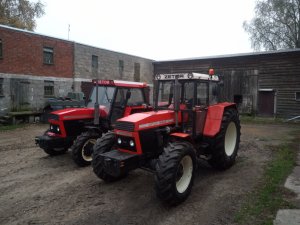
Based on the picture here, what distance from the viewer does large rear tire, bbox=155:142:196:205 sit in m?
4.28

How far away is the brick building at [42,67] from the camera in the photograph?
1620cm

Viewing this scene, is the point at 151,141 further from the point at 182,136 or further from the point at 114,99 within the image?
the point at 114,99

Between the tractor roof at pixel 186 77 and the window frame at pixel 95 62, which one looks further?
the window frame at pixel 95 62

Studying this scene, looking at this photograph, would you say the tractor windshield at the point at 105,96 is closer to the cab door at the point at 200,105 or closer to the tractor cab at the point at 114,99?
the tractor cab at the point at 114,99

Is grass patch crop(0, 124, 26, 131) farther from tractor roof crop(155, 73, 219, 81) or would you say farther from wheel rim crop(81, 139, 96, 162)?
tractor roof crop(155, 73, 219, 81)

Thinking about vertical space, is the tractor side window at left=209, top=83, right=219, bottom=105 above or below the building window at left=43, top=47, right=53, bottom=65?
below

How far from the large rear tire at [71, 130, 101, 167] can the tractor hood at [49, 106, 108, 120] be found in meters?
0.70

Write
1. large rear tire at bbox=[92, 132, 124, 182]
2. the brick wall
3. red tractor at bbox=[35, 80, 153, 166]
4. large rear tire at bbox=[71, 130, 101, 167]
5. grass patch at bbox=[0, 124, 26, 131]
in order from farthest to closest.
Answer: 1. the brick wall
2. grass patch at bbox=[0, 124, 26, 131]
3. red tractor at bbox=[35, 80, 153, 166]
4. large rear tire at bbox=[71, 130, 101, 167]
5. large rear tire at bbox=[92, 132, 124, 182]

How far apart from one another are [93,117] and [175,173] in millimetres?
3997

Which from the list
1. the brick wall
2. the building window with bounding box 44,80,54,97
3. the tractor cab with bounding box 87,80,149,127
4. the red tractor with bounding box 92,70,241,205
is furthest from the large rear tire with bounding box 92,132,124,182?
the building window with bounding box 44,80,54,97

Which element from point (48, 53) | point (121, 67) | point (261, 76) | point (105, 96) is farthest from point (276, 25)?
point (105, 96)

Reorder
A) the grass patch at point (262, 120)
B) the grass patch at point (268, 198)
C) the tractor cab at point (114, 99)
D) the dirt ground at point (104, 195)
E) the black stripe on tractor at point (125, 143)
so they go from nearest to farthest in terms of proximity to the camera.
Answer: the grass patch at point (268, 198), the dirt ground at point (104, 195), the black stripe on tractor at point (125, 143), the tractor cab at point (114, 99), the grass patch at point (262, 120)

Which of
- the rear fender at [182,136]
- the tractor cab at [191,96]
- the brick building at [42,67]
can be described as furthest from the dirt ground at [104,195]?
the brick building at [42,67]

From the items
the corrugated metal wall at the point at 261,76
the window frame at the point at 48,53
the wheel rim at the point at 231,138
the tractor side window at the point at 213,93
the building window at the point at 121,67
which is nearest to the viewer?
the tractor side window at the point at 213,93
